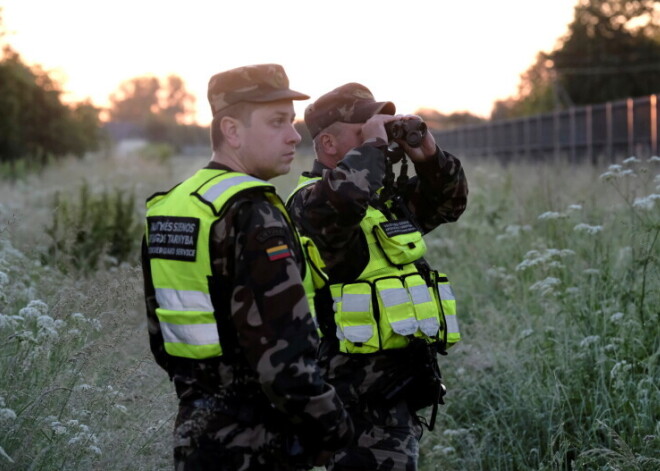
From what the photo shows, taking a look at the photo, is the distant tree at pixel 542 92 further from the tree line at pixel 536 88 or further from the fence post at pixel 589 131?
the fence post at pixel 589 131

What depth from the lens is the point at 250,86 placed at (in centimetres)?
240

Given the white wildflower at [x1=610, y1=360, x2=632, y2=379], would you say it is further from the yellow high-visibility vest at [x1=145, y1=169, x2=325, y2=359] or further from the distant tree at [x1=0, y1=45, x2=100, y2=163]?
the distant tree at [x1=0, y1=45, x2=100, y2=163]

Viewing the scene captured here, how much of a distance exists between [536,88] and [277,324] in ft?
196

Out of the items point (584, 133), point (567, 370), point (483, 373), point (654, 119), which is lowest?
point (483, 373)

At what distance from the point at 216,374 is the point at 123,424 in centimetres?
203

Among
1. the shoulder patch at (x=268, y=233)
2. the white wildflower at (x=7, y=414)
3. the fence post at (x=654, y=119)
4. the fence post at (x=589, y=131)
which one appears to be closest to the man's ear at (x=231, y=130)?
the shoulder patch at (x=268, y=233)

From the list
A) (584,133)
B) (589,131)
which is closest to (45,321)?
(589,131)

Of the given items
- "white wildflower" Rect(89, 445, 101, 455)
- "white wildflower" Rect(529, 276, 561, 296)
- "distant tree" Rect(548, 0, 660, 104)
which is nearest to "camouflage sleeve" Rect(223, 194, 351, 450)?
"white wildflower" Rect(89, 445, 101, 455)

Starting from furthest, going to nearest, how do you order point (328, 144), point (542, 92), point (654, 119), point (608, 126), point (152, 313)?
1. point (542, 92)
2. point (608, 126)
3. point (654, 119)
4. point (328, 144)
5. point (152, 313)

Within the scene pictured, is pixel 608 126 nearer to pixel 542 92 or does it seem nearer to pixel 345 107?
pixel 345 107

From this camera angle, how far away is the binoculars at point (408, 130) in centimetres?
327

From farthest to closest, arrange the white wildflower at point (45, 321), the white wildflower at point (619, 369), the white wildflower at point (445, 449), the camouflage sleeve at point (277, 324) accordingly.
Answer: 1. the white wildflower at point (445, 449)
2. the white wildflower at point (619, 369)
3. the white wildflower at point (45, 321)
4. the camouflage sleeve at point (277, 324)

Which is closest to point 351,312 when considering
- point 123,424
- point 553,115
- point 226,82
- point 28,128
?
point 226,82

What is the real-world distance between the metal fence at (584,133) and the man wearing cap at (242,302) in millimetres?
10249
